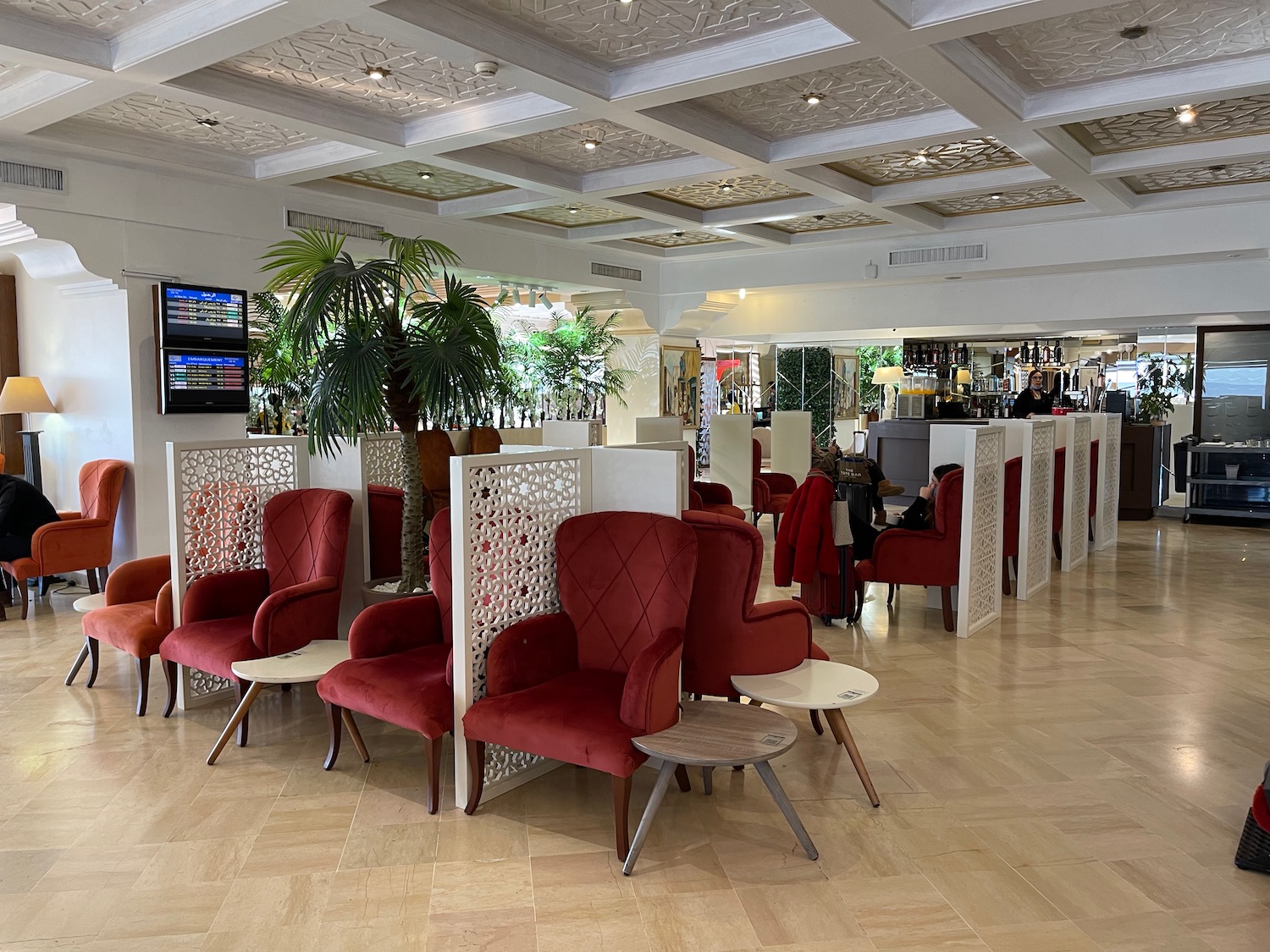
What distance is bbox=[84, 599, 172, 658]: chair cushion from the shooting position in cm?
471

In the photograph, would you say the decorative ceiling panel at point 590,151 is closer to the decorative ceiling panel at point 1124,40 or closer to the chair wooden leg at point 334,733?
the decorative ceiling panel at point 1124,40

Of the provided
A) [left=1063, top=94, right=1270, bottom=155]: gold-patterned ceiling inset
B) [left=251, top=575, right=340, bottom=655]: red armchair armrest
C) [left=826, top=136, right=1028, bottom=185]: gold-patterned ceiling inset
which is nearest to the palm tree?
[left=251, top=575, right=340, bottom=655]: red armchair armrest

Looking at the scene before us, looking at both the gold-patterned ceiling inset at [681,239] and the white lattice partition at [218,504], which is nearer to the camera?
the white lattice partition at [218,504]

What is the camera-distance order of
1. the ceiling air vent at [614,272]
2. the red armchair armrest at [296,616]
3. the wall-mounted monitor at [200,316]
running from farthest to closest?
the ceiling air vent at [614,272]
the wall-mounted monitor at [200,316]
the red armchair armrest at [296,616]

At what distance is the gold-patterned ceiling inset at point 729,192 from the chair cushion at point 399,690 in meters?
5.27

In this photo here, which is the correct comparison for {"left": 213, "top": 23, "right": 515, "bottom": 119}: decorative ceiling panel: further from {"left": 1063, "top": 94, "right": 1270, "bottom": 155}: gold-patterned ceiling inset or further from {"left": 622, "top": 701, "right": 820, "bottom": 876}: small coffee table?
{"left": 1063, "top": 94, "right": 1270, "bottom": 155}: gold-patterned ceiling inset

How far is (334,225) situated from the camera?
8.54m

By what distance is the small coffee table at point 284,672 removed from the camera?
3.98 m

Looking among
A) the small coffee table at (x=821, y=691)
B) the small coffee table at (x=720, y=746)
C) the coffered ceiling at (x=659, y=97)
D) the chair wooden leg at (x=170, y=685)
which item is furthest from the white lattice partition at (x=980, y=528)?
the chair wooden leg at (x=170, y=685)

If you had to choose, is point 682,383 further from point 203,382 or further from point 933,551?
point 933,551

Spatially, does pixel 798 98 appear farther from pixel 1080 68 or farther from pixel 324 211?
pixel 324 211

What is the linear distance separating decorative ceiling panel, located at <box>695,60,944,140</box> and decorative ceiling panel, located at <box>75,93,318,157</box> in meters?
3.08

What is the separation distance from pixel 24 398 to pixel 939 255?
9104mm

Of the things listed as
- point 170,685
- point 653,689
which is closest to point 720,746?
point 653,689
